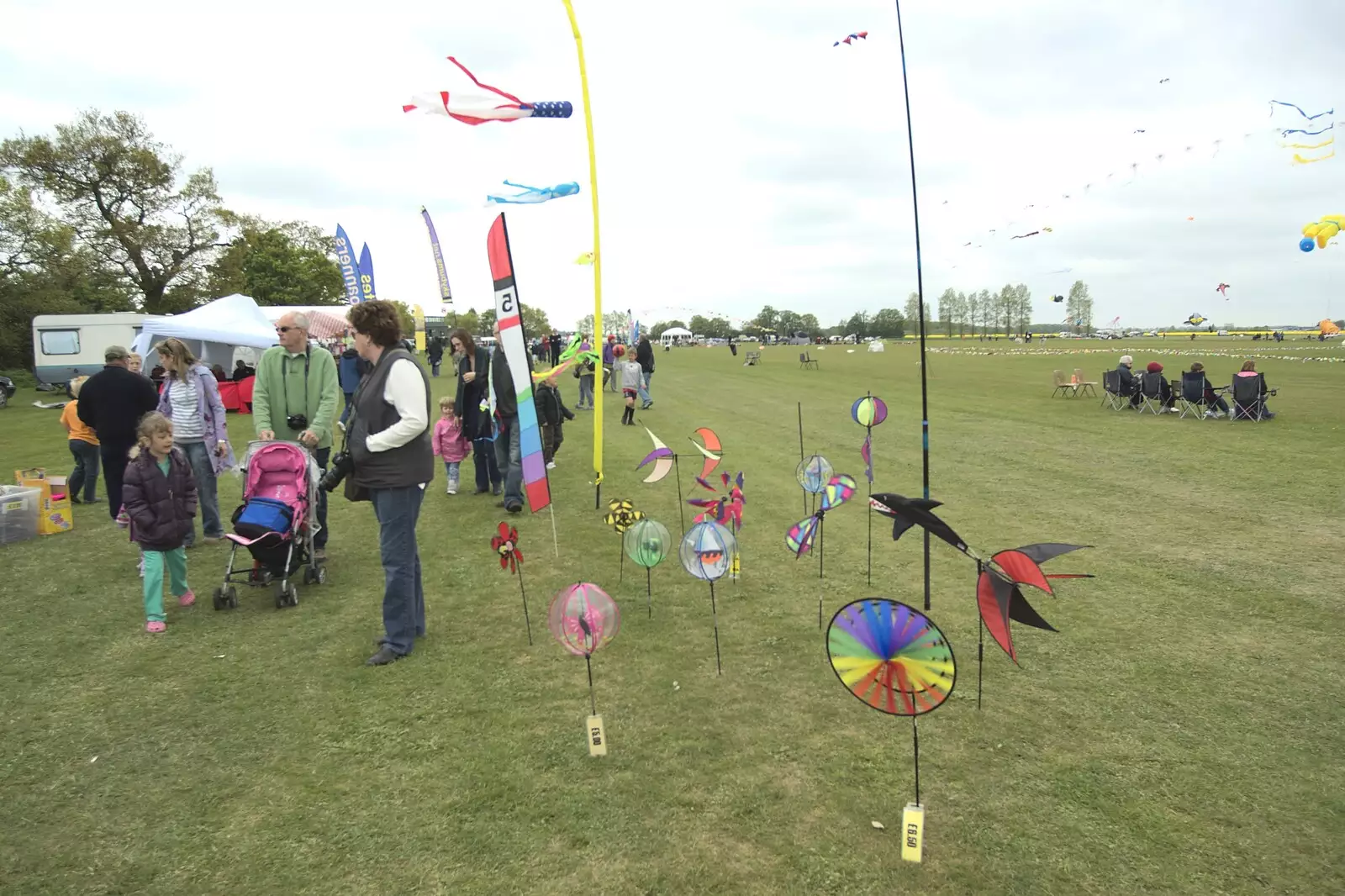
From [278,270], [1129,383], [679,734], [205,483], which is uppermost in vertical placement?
[278,270]

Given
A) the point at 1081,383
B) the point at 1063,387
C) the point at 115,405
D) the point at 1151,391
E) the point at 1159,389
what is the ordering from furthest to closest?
the point at 1063,387 → the point at 1081,383 → the point at 1151,391 → the point at 1159,389 → the point at 115,405

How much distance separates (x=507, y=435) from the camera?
7.41 m

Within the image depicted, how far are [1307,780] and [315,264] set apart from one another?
189ft

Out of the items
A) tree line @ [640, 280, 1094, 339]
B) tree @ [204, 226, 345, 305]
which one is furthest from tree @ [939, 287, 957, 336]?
tree @ [204, 226, 345, 305]

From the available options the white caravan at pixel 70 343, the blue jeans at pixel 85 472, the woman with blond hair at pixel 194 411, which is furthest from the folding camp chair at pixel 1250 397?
the white caravan at pixel 70 343

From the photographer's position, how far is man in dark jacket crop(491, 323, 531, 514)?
6.99m

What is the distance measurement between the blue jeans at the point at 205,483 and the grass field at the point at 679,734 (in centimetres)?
64

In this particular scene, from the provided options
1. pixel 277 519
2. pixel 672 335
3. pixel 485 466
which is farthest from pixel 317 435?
pixel 672 335

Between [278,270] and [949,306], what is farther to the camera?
[949,306]

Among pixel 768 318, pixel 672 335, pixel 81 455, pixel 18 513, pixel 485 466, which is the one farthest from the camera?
pixel 768 318

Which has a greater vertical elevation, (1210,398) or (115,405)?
(115,405)

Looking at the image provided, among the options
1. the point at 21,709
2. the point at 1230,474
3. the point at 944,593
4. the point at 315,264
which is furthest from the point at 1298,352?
the point at 315,264

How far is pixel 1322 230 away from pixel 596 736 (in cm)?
1870

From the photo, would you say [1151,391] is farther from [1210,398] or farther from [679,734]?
[679,734]
